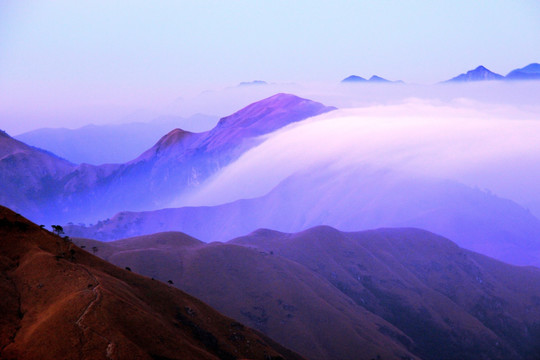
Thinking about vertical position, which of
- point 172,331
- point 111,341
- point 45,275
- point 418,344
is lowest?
point 418,344

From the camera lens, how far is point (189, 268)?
174 meters

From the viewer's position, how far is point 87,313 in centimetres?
6712

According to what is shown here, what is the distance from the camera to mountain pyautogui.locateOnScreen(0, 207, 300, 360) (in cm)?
6288

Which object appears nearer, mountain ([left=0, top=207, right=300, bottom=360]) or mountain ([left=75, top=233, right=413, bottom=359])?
mountain ([left=0, top=207, right=300, bottom=360])

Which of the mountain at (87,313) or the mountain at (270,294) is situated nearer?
the mountain at (87,313)

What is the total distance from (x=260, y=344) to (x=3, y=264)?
46513 millimetres

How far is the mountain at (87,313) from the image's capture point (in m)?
62.9

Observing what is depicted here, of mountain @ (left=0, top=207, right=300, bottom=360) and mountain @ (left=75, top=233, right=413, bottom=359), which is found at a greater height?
mountain @ (left=0, top=207, right=300, bottom=360)

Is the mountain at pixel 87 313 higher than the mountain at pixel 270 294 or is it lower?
higher

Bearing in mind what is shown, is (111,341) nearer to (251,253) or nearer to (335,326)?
(335,326)

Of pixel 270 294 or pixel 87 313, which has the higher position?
pixel 87 313

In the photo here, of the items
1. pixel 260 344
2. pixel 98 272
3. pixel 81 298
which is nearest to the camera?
pixel 81 298

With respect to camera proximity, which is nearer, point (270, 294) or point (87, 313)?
point (87, 313)

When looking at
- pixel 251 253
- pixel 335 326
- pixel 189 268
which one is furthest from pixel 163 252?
pixel 335 326
